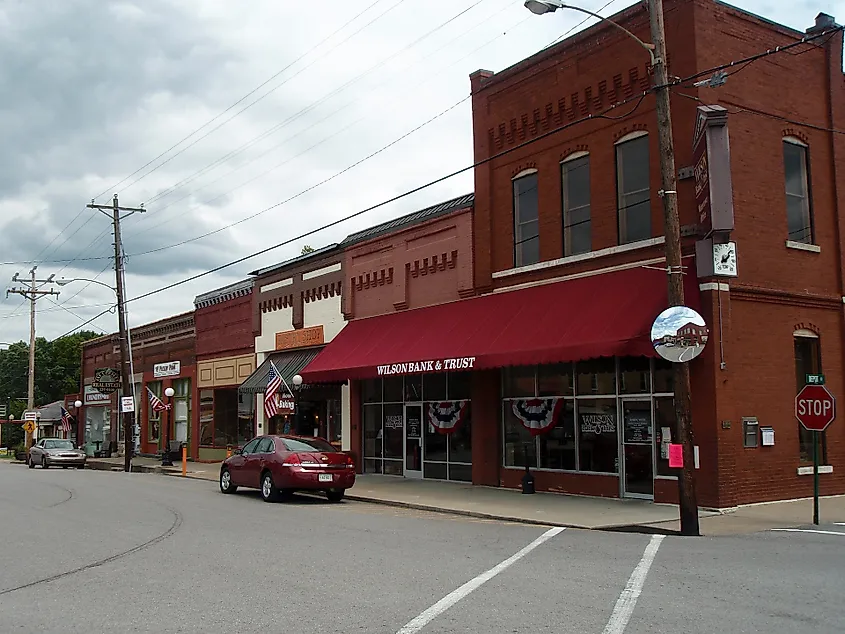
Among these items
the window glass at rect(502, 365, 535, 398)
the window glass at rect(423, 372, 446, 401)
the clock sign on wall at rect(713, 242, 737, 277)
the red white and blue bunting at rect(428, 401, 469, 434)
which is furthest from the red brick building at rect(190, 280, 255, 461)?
the clock sign on wall at rect(713, 242, 737, 277)

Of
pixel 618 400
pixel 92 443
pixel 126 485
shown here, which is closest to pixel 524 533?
pixel 618 400

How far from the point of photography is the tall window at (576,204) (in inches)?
754

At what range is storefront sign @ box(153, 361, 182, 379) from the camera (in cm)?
3953

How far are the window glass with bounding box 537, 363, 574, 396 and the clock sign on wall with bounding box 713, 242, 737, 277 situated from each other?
441 cm

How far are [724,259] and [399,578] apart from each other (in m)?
9.45

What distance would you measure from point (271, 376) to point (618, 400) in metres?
13.1

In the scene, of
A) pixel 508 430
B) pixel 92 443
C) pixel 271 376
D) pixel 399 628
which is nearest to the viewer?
pixel 399 628

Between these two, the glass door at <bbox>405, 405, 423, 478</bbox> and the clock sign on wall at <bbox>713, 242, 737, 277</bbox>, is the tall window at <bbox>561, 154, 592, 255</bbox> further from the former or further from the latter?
the glass door at <bbox>405, 405, 423, 478</bbox>

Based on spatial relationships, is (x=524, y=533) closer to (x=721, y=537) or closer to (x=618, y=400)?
(x=721, y=537)

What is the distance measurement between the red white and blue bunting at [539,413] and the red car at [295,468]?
4.13 metres

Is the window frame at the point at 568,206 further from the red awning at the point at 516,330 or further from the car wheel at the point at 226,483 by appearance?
the car wheel at the point at 226,483

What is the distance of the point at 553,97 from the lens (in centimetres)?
1998

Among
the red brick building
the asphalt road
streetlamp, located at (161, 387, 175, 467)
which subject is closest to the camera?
the asphalt road

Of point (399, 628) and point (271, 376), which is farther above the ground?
point (271, 376)
